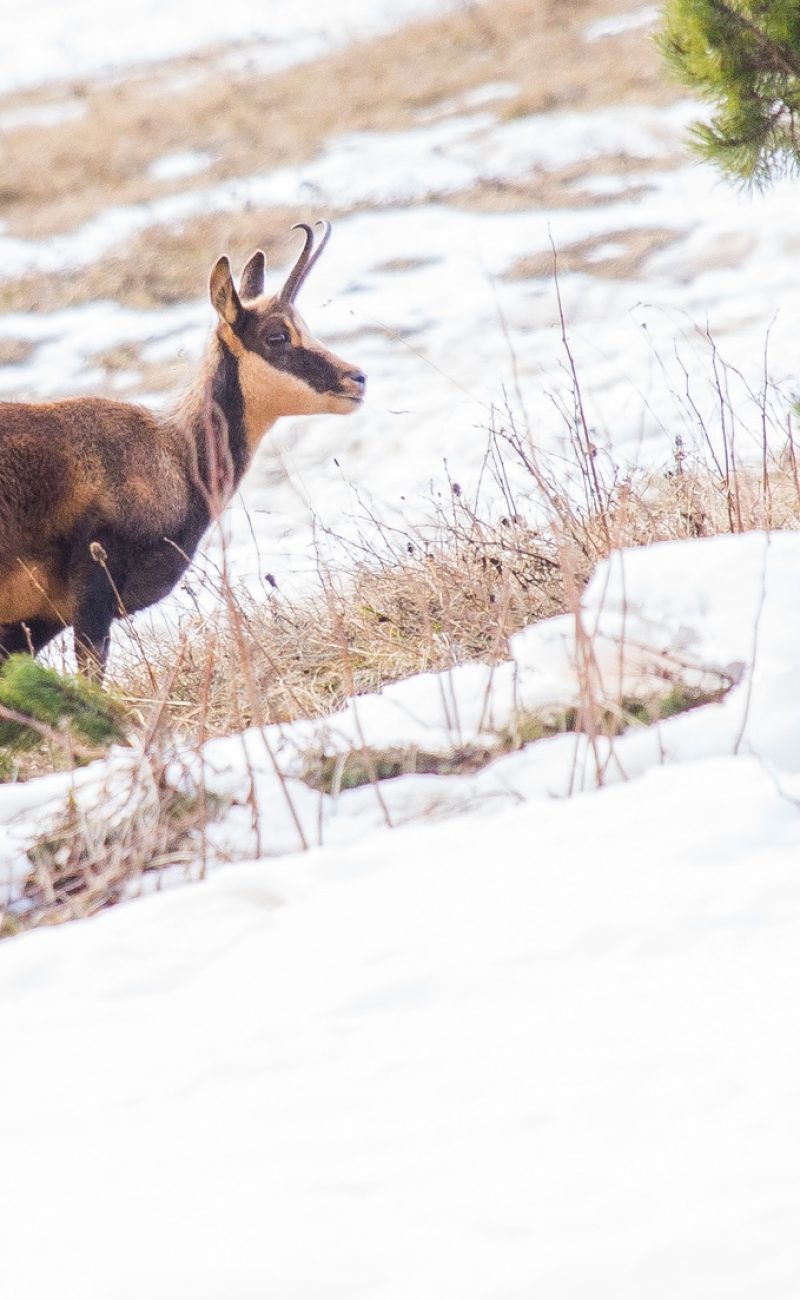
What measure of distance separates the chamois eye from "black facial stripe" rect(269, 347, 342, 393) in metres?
0.04

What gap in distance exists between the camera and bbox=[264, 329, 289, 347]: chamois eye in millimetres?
5945

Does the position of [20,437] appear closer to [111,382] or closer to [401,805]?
[401,805]

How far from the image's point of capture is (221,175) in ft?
63.0

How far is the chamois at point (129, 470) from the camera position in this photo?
5344 millimetres

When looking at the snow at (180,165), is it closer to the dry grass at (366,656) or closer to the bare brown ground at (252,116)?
the bare brown ground at (252,116)

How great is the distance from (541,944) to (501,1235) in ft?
1.91

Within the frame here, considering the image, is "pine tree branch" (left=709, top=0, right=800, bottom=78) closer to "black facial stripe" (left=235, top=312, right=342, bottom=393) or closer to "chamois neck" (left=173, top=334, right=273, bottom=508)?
"black facial stripe" (left=235, top=312, right=342, bottom=393)

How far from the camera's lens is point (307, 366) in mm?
5941


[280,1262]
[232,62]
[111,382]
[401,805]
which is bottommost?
[111,382]

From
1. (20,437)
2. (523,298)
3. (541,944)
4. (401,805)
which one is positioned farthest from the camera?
(523,298)

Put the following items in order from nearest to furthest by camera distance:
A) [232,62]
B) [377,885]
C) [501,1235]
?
[501,1235] → [377,885] → [232,62]

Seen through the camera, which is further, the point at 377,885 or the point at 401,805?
the point at 401,805

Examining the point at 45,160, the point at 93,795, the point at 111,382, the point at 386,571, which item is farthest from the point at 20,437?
the point at 45,160

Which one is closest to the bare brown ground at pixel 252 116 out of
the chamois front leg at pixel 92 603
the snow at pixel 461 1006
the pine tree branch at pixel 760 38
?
the chamois front leg at pixel 92 603
